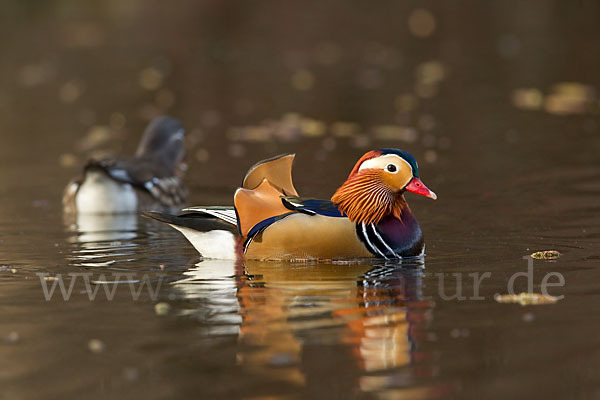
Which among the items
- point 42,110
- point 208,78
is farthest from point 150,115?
point 208,78

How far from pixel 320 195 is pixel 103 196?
2188 mm

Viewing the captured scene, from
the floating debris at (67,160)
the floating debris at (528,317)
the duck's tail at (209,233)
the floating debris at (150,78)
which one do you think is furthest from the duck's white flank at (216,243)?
the floating debris at (150,78)

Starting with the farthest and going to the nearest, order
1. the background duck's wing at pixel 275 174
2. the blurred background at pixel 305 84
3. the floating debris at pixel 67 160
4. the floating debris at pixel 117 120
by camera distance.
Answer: the floating debris at pixel 117 120
the blurred background at pixel 305 84
the floating debris at pixel 67 160
the background duck's wing at pixel 275 174

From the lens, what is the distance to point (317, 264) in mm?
8273

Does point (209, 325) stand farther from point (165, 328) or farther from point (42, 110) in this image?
point (42, 110)

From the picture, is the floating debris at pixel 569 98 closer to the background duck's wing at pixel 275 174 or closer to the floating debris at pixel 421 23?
the background duck's wing at pixel 275 174

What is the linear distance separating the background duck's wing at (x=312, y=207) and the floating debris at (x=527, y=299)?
1.65m

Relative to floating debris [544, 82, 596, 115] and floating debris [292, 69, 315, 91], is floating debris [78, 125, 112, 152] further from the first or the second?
floating debris [544, 82, 596, 115]

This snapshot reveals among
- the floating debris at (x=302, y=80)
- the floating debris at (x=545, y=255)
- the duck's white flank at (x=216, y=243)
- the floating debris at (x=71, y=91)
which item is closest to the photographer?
A: the floating debris at (x=545, y=255)

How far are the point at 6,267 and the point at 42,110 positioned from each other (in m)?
10.6

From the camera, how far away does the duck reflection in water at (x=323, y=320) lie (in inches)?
218

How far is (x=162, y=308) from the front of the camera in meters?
6.95

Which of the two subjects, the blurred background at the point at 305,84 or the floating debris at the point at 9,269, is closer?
the floating debris at the point at 9,269

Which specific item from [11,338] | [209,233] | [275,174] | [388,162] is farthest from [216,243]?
[11,338]
